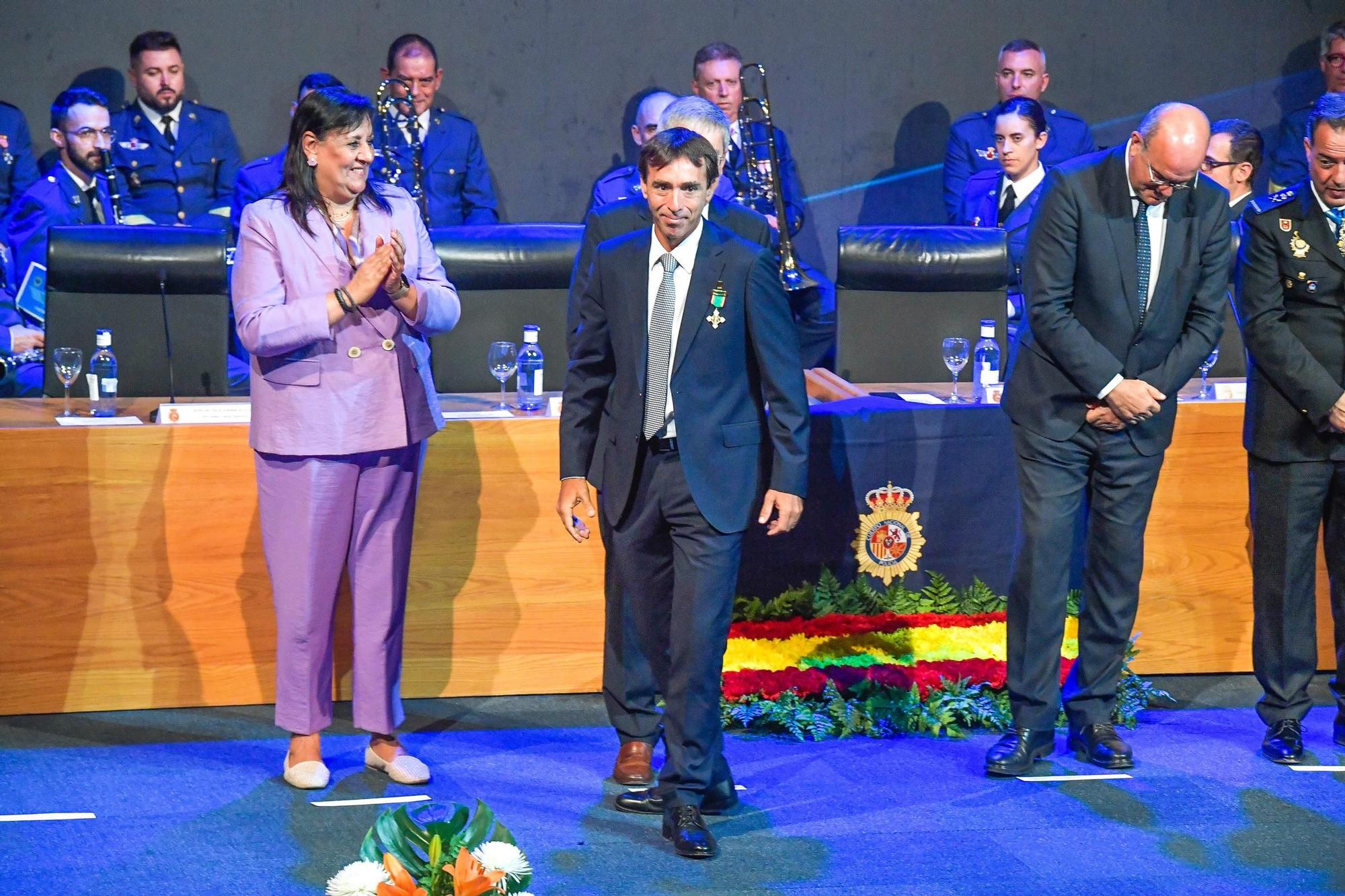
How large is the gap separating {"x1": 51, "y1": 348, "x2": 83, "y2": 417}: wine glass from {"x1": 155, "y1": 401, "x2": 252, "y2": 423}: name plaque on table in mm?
254

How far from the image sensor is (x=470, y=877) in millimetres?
2248

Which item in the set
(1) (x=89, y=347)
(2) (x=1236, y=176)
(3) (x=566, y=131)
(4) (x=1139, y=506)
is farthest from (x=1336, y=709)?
(3) (x=566, y=131)

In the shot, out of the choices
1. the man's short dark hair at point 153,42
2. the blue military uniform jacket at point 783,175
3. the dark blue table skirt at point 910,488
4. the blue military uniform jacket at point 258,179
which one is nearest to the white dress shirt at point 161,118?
the man's short dark hair at point 153,42

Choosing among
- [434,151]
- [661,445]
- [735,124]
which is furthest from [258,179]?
[661,445]

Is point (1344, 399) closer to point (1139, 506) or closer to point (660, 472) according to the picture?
point (1139, 506)

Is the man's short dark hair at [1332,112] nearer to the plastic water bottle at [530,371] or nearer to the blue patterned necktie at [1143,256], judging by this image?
the blue patterned necktie at [1143,256]

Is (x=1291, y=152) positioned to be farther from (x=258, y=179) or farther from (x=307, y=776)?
(x=307, y=776)

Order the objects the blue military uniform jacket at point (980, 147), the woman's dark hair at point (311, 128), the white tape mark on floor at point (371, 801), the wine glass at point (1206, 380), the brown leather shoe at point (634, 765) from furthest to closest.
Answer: the blue military uniform jacket at point (980, 147)
the wine glass at point (1206, 380)
the brown leather shoe at point (634, 765)
the white tape mark on floor at point (371, 801)
the woman's dark hair at point (311, 128)

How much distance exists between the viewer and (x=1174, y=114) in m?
3.38

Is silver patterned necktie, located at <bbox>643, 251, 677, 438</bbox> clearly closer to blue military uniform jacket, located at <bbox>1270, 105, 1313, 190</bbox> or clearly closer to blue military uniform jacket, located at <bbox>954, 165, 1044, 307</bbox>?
blue military uniform jacket, located at <bbox>954, 165, 1044, 307</bbox>

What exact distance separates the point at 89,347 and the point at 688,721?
237 centimetres

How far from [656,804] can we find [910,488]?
1200 mm

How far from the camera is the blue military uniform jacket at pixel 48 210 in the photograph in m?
5.80

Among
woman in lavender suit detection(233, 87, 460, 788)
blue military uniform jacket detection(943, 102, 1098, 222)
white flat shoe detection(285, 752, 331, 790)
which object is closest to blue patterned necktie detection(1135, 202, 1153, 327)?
woman in lavender suit detection(233, 87, 460, 788)
